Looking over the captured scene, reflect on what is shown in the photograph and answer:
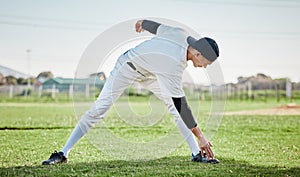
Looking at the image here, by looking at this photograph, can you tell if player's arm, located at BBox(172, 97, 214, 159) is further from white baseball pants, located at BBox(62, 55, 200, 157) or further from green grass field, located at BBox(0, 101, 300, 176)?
green grass field, located at BBox(0, 101, 300, 176)

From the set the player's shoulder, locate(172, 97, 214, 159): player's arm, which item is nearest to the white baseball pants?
locate(172, 97, 214, 159): player's arm

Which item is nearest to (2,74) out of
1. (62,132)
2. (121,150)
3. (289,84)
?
(289,84)

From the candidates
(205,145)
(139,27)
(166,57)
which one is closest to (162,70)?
(166,57)

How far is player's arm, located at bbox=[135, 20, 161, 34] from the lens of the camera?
5863mm

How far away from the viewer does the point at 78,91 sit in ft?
22.8

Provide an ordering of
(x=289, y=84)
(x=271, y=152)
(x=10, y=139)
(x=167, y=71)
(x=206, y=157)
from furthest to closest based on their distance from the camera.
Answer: (x=289, y=84), (x=10, y=139), (x=271, y=152), (x=206, y=157), (x=167, y=71)

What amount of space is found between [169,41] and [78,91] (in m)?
2.04

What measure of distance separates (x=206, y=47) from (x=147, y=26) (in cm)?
89

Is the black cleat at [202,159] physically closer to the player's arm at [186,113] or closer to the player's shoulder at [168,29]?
the player's arm at [186,113]

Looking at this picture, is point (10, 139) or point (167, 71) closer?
point (167, 71)

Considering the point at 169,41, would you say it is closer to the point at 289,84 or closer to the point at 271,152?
the point at 271,152

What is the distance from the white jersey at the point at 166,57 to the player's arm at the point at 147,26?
0.13 m

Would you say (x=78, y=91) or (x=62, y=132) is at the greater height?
(x=78, y=91)

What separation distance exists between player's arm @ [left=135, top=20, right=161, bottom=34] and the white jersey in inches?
5.1
